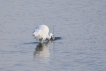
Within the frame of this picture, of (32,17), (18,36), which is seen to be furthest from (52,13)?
(18,36)

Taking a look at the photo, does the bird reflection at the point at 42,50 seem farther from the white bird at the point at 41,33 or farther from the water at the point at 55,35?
the white bird at the point at 41,33

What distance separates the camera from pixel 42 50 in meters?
24.0

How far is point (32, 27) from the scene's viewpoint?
29.0m

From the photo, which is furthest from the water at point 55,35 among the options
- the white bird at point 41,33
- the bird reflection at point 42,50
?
the white bird at point 41,33

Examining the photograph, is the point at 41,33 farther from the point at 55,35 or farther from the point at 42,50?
the point at 55,35

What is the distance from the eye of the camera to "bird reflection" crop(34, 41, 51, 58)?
2280 cm

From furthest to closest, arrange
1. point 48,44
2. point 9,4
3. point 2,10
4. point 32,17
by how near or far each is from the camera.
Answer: point 9,4 → point 2,10 → point 32,17 → point 48,44

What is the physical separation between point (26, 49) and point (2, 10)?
12.2 metres

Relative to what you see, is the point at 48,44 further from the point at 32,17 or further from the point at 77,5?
Result: the point at 77,5

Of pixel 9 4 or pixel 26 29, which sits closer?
pixel 26 29

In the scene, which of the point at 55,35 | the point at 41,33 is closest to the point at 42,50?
the point at 41,33

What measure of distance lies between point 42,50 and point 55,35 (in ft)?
10.7

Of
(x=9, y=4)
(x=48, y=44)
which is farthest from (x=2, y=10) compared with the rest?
(x=48, y=44)

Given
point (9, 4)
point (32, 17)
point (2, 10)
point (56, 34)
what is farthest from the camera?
point (9, 4)
